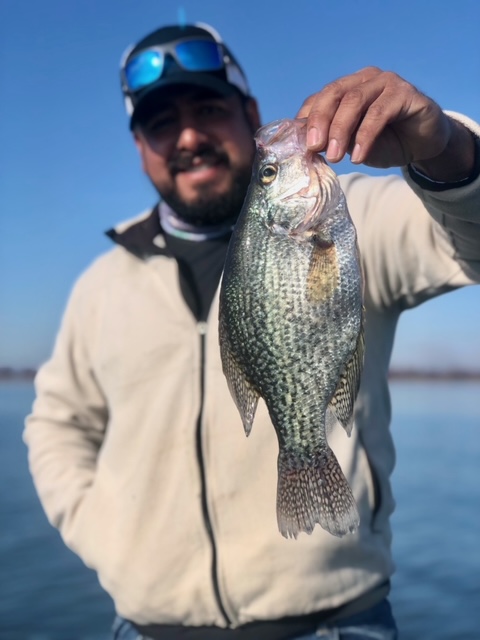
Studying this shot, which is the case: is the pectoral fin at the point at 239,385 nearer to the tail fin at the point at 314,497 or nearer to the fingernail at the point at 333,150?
the tail fin at the point at 314,497

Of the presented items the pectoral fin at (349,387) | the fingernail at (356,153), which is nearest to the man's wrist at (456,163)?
the fingernail at (356,153)

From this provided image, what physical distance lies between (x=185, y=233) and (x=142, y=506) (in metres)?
1.00

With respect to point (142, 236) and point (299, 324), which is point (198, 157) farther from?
point (299, 324)

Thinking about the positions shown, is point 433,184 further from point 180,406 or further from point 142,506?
point 142,506

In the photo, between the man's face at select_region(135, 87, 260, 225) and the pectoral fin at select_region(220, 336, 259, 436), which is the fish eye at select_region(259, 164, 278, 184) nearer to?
the pectoral fin at select_region(220, 336, 259, 436)

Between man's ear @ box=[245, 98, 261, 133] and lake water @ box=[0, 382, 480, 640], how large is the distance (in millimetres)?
2633

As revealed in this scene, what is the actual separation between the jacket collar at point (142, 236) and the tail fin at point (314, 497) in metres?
1.31

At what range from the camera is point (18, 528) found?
518cm

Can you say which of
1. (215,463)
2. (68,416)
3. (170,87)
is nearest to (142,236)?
(170,87)

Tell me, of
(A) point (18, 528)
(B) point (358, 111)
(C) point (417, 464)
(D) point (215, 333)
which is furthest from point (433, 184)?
(C) point (417, 464)

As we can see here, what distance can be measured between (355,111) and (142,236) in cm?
148

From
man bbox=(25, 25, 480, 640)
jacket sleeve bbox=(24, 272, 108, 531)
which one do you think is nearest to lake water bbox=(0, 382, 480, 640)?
jacket sleeve bbox=(24, 272, 108, 531)

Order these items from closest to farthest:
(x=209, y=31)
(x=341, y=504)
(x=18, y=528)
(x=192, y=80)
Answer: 1. (x=341, y=504)
2. (x=192, y=80)
3. (x=209, y=31)
4. (x=18, y=528)

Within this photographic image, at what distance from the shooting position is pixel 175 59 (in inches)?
106
